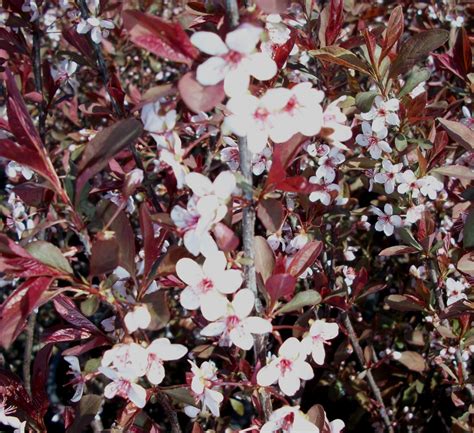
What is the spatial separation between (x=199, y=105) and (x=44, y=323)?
2.38m

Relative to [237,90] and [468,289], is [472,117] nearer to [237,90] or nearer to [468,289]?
[468,289]

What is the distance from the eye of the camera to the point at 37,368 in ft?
4.75

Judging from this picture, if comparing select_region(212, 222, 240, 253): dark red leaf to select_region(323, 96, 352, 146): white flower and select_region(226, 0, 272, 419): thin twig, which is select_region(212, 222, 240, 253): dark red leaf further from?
select_region(323, 96, 352, 146): white flower

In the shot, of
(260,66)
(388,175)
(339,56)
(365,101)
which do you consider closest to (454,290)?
(388,175)

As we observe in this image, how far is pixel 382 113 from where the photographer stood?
4.87 ft

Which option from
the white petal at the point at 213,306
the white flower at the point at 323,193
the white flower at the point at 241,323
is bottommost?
the white flower at the point at 323,193

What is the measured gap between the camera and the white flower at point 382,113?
1.46m

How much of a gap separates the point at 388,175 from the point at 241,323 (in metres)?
0.75

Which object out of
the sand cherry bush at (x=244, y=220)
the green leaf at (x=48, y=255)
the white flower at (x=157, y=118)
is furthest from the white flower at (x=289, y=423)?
the white flower at (x=157, y=118)

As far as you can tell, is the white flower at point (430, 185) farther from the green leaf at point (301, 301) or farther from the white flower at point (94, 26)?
the white flower at point (94, 26)

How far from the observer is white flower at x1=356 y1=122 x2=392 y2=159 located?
1.52m

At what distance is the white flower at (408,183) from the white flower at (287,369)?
2.09ft

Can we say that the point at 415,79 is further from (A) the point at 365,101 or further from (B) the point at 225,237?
(B) the point at 225,237

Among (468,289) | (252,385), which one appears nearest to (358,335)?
(468,289)
